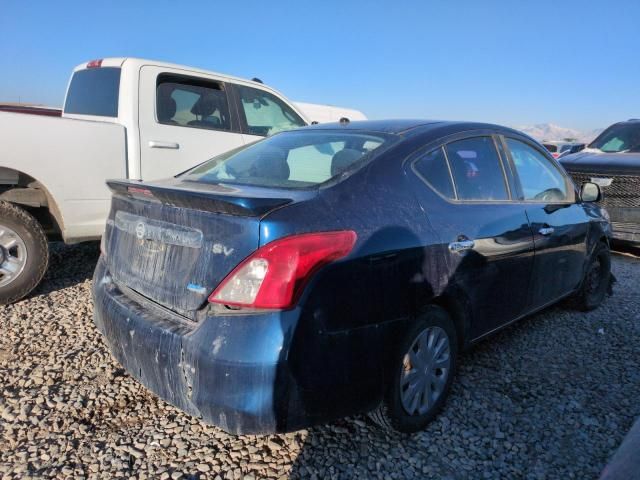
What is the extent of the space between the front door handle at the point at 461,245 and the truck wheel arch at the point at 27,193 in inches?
127

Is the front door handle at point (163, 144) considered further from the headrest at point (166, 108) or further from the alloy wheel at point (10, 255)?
the alloy wheel at point (10, 255)

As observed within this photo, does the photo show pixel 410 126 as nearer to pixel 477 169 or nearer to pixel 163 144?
pixel 477 169

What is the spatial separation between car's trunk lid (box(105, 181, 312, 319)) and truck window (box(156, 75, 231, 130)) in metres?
2.52

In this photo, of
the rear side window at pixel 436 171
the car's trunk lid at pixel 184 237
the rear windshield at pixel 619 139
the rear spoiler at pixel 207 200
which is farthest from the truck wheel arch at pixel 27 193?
the rear windshield at pixel 619 139

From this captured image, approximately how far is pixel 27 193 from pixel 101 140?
75 centimetres

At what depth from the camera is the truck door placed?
450 cm

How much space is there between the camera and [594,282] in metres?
4.43

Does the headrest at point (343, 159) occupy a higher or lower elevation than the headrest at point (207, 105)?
lower

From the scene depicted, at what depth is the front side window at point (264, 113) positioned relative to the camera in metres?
5.36

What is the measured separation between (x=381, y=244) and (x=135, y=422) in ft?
5.24

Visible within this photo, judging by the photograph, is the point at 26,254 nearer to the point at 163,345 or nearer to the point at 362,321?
the point at 163,345

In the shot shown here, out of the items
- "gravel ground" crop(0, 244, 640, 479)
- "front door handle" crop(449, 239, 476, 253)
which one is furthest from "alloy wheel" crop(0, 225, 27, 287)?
"front door handle" crop(449, 239, 476, 253)

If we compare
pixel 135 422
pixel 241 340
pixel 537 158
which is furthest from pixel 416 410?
pixel 537 158

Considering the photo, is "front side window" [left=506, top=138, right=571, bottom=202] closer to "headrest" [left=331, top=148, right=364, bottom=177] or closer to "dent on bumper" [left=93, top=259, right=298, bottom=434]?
"headrest" [left=331, top=148, right=364, bottom=177]
